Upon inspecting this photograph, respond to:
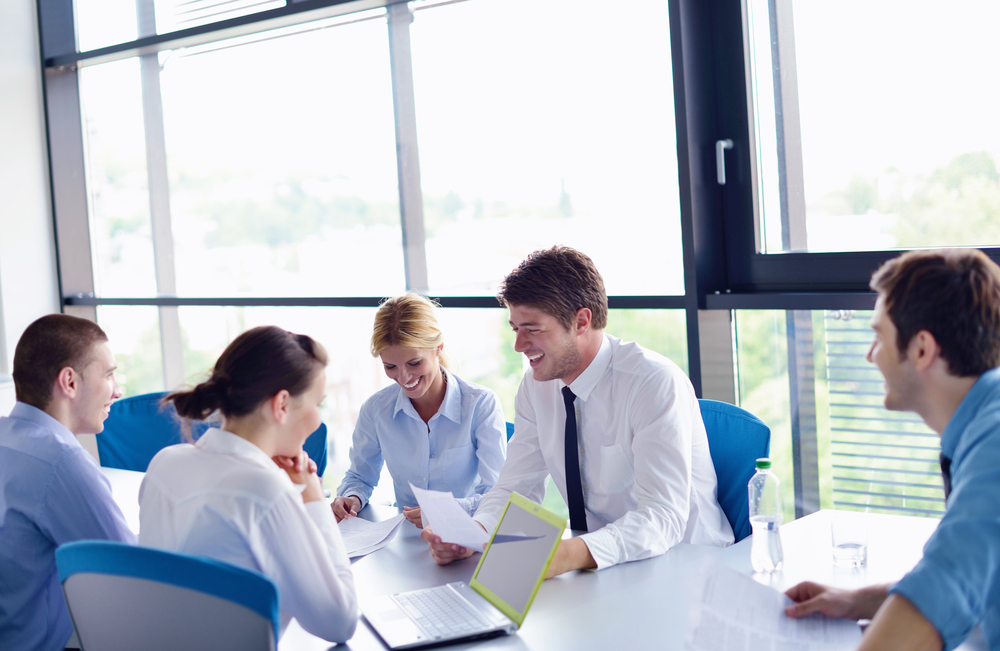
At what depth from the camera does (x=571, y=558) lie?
1.69 m

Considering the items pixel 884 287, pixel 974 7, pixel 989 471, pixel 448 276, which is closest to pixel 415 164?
pixel 448 276

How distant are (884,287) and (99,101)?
4.67m

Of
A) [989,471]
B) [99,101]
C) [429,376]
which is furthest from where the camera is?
[99,101]

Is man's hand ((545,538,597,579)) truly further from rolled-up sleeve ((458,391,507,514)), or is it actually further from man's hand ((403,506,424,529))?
rolled-up sleeve ((458,391,507,514))

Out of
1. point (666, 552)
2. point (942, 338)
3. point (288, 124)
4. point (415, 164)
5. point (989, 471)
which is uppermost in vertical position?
point (288, 124)

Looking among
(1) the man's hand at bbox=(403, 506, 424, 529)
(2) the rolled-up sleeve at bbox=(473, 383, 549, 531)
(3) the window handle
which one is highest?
(3) the window handle

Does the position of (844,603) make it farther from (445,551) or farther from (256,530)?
(256,530)

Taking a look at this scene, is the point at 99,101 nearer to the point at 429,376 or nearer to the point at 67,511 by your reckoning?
the point at 429,376

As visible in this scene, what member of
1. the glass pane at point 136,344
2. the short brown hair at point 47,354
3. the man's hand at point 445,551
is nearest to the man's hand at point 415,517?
the man's hand at point 445,551

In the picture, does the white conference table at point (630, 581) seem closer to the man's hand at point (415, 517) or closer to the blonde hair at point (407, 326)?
the man's hand at point (415, 517)

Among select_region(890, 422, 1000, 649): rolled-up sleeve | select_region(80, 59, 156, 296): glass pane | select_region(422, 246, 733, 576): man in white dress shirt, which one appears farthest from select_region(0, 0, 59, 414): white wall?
select_region(890, 422, 1000, 649): rolled-up sleeve

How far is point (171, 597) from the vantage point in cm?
127

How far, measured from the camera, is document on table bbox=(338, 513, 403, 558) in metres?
1.95

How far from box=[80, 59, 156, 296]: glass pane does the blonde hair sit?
8.57ft
